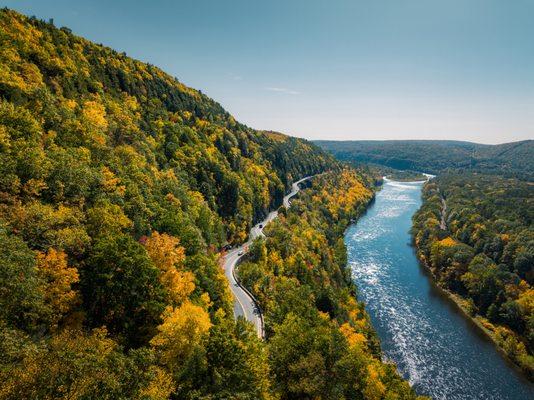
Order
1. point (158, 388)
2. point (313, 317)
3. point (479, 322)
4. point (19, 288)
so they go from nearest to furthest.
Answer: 1. point (158, 388)
2. point (19, 288)
3. point (313, 317)
4. point (479, 322)

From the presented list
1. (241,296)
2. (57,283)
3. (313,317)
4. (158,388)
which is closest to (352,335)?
(313,317)

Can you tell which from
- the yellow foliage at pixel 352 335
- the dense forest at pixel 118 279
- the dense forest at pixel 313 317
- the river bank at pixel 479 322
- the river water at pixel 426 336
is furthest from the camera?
the river bank at pixel 479 322

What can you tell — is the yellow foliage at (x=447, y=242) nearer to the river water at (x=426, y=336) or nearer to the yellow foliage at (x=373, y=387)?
the river water at (x=426, y=336)

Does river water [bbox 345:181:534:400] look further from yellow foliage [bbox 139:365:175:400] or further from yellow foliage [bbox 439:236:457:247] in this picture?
yellow foliage [bbox 139:365:175:400]

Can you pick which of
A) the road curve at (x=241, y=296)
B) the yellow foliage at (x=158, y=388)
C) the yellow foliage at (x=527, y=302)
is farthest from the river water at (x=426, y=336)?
the yellow foliage at (x=158, y=388)

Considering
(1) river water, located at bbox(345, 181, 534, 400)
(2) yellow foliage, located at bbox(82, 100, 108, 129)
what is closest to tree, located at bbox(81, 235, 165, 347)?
(2) yellow foliage, located at bbox(82, 100, 108, 129)

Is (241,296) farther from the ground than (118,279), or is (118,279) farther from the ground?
(118,279)

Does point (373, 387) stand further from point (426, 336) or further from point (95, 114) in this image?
point (95, 114)
